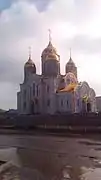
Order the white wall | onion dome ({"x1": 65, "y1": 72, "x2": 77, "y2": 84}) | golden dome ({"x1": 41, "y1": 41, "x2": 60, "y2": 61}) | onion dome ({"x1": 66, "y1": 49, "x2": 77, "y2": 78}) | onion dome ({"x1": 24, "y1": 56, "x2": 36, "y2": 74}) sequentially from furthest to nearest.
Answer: onion dome ({"x1": 66, "y1": 49, "x2": 77, "y2": 78}), onion dome ({"x1": 24, "y1": 56, "x2": 36, "y2": 74}), onion dome ({"x1": 65, "y1": 72, "x2": 77, "y2": 84}), golden dome ({"x1": 41, "y1": 41, "x2": 60, "y2": 61}), the white wall

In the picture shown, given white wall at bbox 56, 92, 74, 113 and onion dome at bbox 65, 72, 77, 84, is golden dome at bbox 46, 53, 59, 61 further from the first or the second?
white wall at bbox 56, 92, 74, 113

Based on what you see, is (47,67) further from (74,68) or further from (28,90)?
(74,68)

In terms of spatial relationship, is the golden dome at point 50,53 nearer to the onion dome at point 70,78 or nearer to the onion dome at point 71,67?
the onion dome at point 70,78

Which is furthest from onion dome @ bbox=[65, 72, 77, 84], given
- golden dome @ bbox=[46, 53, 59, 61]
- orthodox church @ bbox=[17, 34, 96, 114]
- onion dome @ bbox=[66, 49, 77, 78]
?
golden dome @ bbox=[46, 53, 59, 61]

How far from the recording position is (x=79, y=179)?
10.8 metres

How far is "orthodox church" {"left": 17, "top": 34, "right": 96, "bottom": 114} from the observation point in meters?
65.1

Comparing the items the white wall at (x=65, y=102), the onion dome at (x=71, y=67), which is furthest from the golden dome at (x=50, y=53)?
the white wall at (x=65, y=102)

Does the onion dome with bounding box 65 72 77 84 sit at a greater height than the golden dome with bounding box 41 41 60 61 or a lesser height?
lesser

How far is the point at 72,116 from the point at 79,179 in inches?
1400

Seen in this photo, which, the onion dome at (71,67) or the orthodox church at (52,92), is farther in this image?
the onion dome at (71,67)

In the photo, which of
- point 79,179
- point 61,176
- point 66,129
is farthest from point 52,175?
point 66,129

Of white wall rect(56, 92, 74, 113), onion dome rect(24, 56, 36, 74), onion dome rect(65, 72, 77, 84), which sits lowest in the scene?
white wall rect(56, 92, 74, 113)

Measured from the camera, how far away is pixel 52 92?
66.9 metres

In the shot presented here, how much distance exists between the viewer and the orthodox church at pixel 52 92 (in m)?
65.1
